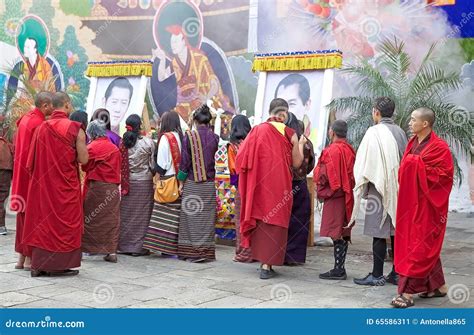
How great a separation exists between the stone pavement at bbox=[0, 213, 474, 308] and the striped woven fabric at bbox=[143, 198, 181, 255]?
134 mm

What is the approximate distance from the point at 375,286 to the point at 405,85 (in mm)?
2540

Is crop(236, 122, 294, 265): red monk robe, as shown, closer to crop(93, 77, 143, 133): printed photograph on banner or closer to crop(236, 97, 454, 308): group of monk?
A: crop(236, 97, 454, 308): group of monk

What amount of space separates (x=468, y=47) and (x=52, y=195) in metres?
6.60

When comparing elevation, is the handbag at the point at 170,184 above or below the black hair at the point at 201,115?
below

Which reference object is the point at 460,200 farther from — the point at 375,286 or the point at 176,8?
the point at 176,8

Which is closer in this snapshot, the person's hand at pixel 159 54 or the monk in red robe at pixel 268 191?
the monk in red robe at pixel 268 191

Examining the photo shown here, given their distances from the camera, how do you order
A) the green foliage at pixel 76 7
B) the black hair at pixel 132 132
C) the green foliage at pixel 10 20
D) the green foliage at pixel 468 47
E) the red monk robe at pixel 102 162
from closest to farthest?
the red monk robe at pixel 102 162 → the black hair at pixel 132 132 → the green foliage at pixel 468 47 → the green foliage at pixel 76 7 → the green foliage at pixel 10 20

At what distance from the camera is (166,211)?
6539 mm

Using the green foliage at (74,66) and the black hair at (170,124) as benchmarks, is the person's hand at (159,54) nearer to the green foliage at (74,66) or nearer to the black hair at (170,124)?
the green foliage at (74,66)

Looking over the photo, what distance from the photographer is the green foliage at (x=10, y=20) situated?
14531mm

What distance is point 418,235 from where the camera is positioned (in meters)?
4.54

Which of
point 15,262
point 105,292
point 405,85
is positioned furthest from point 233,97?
point 105,292

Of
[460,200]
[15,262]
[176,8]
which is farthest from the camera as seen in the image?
[176,8]

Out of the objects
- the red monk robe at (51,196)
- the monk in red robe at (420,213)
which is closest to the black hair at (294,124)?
the monk in red robe at (420,213)
